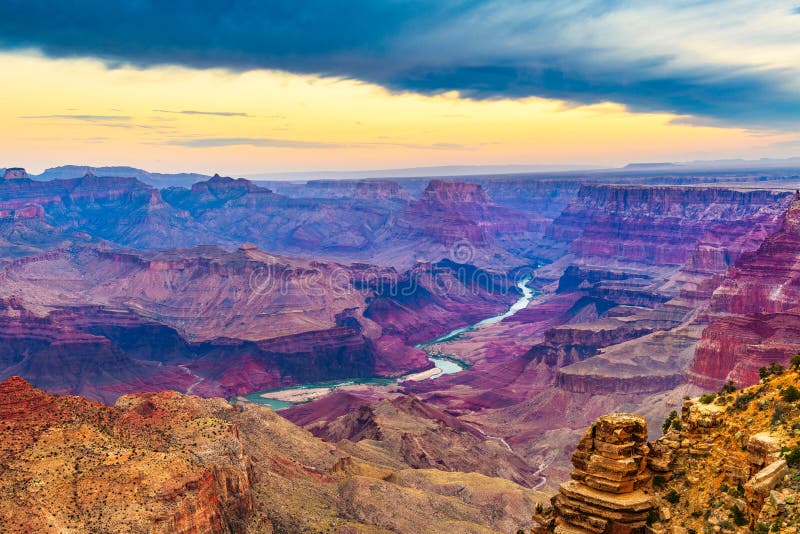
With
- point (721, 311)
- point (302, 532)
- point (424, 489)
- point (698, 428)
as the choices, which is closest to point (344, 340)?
point (721, 311)

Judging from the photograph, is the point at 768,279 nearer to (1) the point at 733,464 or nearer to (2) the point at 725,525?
(1) the point at 733,464

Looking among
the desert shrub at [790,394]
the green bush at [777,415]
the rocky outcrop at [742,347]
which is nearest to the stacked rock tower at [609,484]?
the green bush at [777,415]

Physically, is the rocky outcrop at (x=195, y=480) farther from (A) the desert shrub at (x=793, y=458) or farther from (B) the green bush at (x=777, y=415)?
(A) the desert shrub at (x=793, y=458)

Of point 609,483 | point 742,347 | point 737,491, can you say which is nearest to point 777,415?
point 737,491

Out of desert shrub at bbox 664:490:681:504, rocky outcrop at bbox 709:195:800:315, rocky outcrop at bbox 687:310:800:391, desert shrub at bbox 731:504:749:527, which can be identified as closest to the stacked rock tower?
desert shrub at bbox 664:490:681:504

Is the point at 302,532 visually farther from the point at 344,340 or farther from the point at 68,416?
the point at 344,340

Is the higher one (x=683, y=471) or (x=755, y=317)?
(x=683, y=471)

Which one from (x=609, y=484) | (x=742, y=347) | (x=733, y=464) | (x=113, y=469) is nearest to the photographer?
(x=609, y=484)
